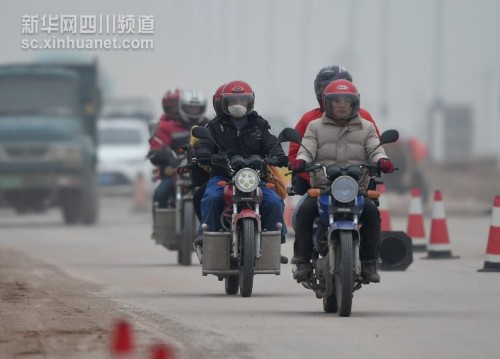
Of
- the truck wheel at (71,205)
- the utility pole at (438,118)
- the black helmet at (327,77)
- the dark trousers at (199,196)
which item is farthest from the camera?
the utility pole at (438,118)

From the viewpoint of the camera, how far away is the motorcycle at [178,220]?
2002 centimetres

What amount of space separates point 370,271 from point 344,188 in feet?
2.36

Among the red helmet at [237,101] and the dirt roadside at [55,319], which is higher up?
the red helmet at [237,101]

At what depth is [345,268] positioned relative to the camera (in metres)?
13.1

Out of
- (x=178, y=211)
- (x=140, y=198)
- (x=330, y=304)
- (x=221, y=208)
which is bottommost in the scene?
(x=140, y=198)

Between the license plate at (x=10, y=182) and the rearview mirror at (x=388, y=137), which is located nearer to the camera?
the rearview mirror at (x=388, y=137)

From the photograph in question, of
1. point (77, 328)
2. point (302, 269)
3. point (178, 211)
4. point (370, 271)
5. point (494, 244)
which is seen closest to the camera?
point (77, 328)

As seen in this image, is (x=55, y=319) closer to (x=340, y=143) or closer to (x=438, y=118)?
(x=340, y=143)

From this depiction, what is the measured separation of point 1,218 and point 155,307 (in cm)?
2292

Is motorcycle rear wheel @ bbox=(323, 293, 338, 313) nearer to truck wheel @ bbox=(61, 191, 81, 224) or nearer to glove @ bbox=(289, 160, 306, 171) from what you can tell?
glove @ bbox=(289, 160, 306, 171)

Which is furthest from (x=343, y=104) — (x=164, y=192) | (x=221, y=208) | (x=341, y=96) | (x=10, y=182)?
(x=10, y=182)

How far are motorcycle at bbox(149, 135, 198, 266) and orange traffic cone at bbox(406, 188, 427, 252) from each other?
2.93m

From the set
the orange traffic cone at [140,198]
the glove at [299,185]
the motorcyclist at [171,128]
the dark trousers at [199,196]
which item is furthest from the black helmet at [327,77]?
the orange traffic cone at [140,198]

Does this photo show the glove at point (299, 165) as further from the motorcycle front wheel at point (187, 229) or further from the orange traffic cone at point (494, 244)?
the motorcycle front wheel at point (187, 229)
